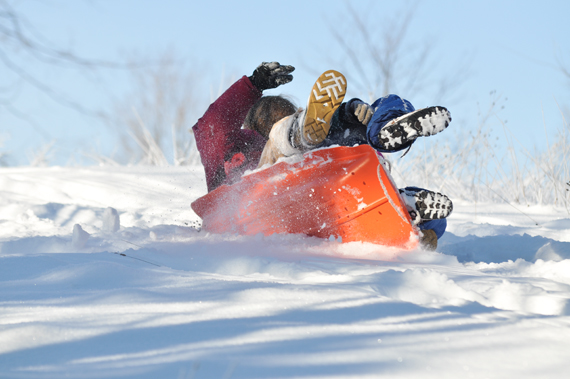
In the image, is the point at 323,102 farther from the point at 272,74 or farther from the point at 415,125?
the point at 272,74

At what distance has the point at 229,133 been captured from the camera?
6.93 ft

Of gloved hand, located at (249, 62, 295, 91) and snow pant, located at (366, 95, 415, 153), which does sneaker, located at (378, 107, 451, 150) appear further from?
gloved hand, located at (249, 62, 295, 91)

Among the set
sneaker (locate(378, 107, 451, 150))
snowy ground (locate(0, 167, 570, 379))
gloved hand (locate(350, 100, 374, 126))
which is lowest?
snowy ground (locate(0, 167, 570, 379))

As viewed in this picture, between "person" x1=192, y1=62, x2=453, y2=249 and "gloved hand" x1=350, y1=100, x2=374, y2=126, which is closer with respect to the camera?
"person" x1=192, y1=62, x2=453, y2=249

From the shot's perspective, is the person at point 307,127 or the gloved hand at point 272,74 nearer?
the person at point 307,127

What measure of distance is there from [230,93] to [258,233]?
0.78 metres

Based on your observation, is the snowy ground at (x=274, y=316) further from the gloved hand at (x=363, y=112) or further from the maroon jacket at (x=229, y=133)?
the maroon jacket at (x=229, y=133)

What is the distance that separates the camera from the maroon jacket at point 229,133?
2.11 m

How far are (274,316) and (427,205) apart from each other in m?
1.14

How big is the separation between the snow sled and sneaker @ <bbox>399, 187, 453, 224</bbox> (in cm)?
7

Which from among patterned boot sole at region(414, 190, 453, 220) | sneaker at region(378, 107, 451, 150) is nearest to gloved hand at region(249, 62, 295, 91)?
sneaker at region(378, 107, 451, 150)

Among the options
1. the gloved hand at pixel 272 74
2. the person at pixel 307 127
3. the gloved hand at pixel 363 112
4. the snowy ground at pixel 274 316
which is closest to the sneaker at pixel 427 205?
the person at pixel 307 127

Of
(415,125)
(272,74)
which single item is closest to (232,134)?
(272,74)

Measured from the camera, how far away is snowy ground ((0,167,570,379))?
1.78 feet
